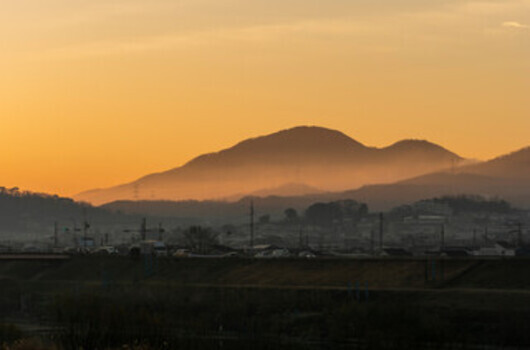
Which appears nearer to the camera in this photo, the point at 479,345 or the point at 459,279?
the point at 479,345

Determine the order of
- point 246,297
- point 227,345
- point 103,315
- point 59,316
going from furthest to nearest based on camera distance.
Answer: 1. point 246,297
2. point 59,316
3. point 103,315
4. point 227,345

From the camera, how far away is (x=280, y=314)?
429 feet

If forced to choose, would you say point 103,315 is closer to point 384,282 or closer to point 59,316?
point 59,316

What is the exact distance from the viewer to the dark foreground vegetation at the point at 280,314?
9919 cm

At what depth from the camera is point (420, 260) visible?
505ft

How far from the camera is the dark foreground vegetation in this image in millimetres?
99188

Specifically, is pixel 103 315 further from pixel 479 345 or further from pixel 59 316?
pixel 479 345

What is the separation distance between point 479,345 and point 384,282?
141 ft

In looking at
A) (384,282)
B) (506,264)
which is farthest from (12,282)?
(506,264)

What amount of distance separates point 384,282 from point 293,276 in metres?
17.1

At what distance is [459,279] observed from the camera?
141125mm

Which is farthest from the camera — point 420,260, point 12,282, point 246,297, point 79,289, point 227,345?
point 12,282

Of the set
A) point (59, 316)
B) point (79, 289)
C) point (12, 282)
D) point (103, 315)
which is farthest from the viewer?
point (12, 282)

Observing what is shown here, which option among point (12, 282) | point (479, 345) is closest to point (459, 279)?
point (479, 345)
